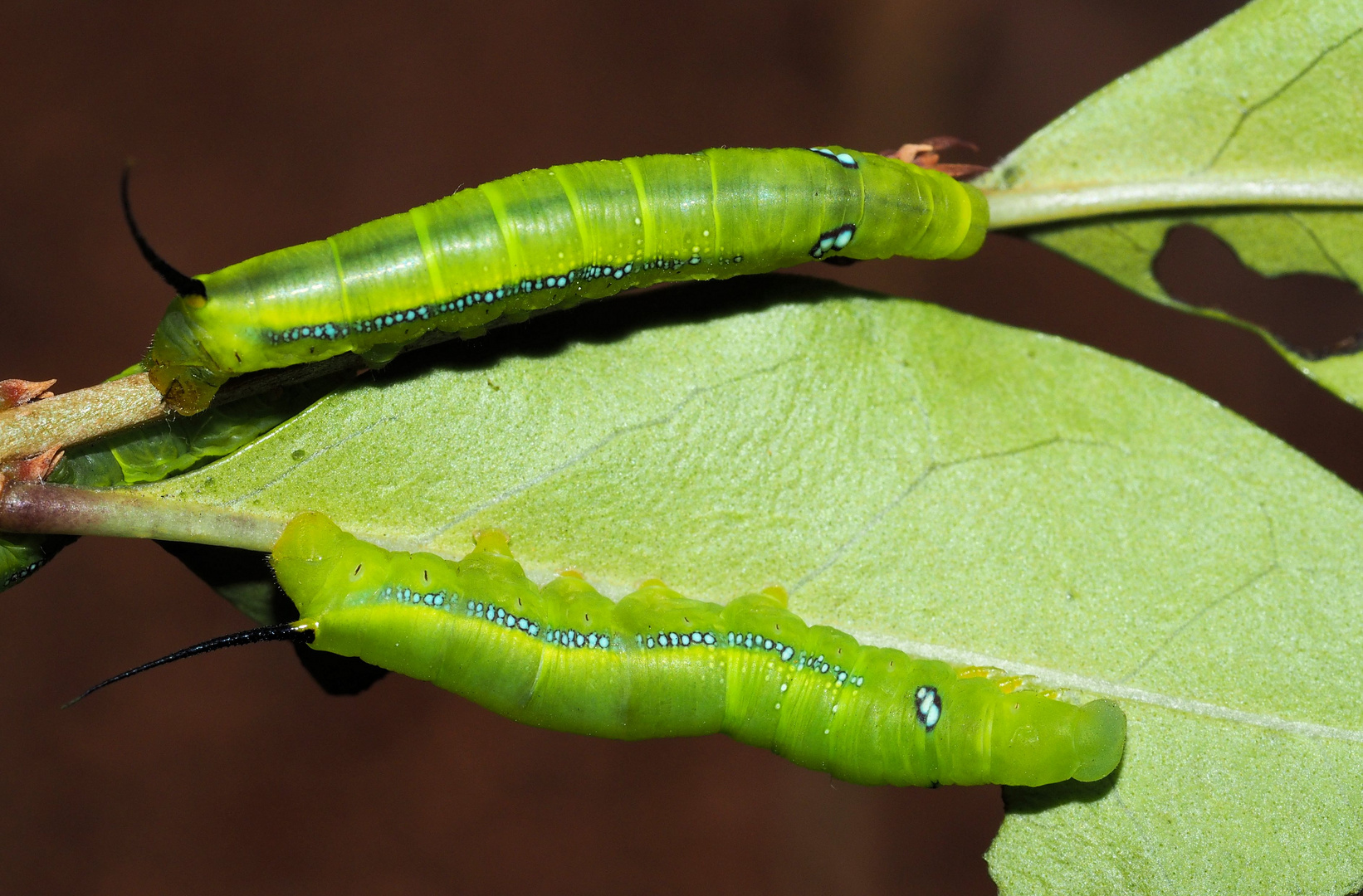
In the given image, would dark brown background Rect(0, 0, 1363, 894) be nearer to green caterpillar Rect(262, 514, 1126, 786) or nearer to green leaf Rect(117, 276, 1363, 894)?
green leaf Rect(117, 276, 1363, 894)

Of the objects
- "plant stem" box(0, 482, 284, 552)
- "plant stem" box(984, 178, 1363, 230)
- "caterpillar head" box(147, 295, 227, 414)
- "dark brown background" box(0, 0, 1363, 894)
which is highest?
"caterpillar head" box(147, 295, 227, 414)

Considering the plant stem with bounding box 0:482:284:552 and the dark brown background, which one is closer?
the plant stem with bounding box 0:482:284:552

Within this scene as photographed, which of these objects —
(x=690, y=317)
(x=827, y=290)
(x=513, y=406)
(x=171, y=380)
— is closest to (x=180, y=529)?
(x=171, y=380)

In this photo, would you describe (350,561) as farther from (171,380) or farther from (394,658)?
(171,380)

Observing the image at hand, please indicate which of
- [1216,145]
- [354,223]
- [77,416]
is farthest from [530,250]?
[354,223]

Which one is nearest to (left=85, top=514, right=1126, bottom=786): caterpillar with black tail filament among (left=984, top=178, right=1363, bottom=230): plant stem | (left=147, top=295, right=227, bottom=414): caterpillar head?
(left=147, top=295, right=227, bottom=414): caterpillar head

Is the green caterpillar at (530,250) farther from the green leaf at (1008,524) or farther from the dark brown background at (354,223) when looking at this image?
the dark brown background at (354,223)

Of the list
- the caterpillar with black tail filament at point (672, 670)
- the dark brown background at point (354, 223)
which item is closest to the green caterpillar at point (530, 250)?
the caterpillar with black tail filament at point (672, 670)

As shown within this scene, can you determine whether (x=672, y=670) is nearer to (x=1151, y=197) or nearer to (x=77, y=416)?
(x=77, y=416)
